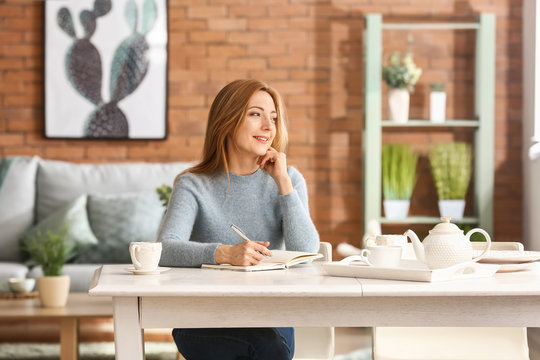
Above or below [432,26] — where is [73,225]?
below

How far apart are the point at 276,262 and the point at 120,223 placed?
→ 7.84 feet

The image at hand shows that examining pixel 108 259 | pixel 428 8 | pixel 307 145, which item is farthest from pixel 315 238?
pixel 428 8

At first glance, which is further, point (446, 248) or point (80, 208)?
point (80, 208)

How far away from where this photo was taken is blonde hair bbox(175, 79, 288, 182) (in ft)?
7.23

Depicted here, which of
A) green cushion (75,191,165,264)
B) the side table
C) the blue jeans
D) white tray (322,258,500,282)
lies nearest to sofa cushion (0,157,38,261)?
green cushion (75,191,165,264)

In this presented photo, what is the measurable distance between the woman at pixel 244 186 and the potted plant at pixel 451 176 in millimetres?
2290

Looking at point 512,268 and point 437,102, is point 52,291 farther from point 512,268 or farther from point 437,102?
point 437,102

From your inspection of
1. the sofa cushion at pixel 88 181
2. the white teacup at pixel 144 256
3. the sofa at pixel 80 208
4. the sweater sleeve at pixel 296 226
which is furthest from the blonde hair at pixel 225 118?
the sofa cushion at pixel 88 181

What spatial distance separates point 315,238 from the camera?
2.19 m

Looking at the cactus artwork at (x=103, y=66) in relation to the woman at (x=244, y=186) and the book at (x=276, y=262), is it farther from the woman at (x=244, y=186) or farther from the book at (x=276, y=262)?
the book at (x=276, y=262)

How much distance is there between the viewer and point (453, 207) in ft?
14.4

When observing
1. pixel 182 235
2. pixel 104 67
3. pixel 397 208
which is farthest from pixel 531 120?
pixel 182 235

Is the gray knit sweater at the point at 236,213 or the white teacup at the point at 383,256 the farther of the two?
the gray knit sweater at the point at 236,213

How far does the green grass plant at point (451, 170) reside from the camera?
4.38 metres
